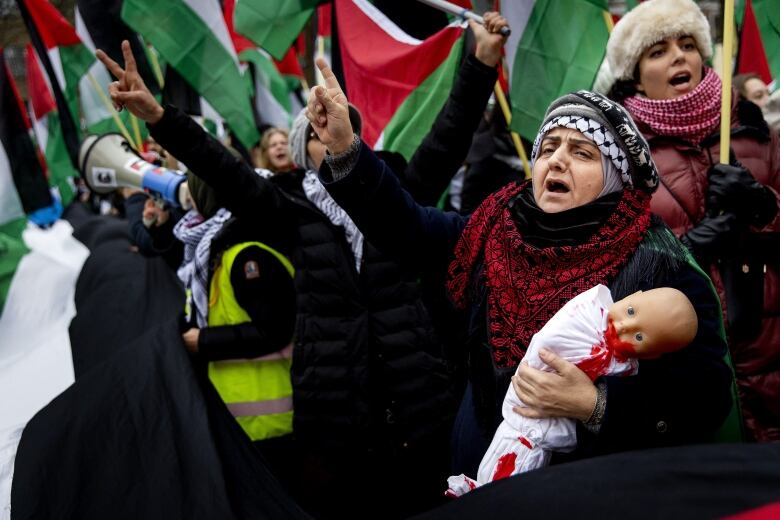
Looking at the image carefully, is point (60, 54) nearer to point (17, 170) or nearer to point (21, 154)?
point (21, 154)

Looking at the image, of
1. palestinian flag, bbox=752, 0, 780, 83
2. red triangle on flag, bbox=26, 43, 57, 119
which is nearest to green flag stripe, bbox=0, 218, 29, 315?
red triangle on flag, bbox=26, 43, 57, 119

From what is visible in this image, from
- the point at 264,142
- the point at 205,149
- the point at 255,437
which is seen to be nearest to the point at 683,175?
the point at 205,149

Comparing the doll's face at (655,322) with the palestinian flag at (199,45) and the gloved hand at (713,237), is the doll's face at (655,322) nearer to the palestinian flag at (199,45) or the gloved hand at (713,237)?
the gloved hand at (713,237)

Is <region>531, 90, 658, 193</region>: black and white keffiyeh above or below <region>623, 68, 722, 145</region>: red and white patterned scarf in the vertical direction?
below

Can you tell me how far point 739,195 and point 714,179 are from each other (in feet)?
0.28

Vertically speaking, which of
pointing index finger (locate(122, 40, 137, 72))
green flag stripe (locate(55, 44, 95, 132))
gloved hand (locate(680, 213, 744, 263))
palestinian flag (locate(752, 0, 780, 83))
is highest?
palestinian flag (locate(752, 0, 780, 83))

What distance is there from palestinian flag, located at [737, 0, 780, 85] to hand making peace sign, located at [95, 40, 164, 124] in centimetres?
339

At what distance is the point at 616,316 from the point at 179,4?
3497mm

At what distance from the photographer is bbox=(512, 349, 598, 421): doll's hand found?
3.91ft

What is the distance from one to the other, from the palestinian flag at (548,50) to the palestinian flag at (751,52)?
151cm

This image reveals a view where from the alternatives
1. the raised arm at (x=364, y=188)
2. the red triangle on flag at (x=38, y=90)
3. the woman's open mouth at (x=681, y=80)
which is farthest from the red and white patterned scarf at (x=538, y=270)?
the red triangle on flag at (x=38, y=90)

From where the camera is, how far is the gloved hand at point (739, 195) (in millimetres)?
1863

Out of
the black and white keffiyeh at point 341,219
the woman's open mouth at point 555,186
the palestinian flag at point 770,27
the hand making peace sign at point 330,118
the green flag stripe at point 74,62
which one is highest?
the palestinian flag at point 770,27

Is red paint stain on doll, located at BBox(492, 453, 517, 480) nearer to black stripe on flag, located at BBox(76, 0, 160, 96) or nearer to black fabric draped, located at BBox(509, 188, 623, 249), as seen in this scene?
black fabric draped, located at BBox(509, 188, 623, 249)
